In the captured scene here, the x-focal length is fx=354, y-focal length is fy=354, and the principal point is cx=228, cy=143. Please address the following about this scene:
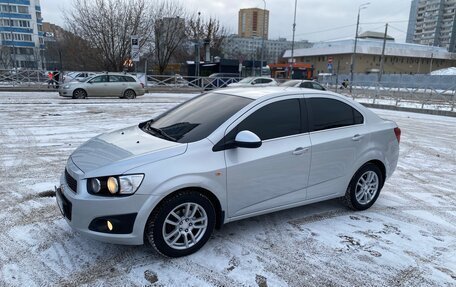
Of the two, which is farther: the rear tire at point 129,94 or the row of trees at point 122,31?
the row of trees at point 122,31

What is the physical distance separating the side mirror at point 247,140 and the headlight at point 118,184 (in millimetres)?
1004

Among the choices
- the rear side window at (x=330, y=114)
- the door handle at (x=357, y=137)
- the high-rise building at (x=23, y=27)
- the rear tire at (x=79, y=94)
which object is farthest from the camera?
the high-rise building at (x=23, y=27)

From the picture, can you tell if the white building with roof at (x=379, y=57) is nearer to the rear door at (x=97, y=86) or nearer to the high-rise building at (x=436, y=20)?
the high-rise building at (x=436, y=20)

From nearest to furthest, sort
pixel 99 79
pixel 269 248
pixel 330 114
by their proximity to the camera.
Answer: pixel 269 248 < pixel 330 114 < pixel 99 79

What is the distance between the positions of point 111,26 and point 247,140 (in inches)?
1235

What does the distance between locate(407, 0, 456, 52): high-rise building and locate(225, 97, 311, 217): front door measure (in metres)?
99.3

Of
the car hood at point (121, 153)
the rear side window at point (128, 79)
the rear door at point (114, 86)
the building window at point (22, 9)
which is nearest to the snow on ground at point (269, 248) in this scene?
the car hood at point (121, 153)

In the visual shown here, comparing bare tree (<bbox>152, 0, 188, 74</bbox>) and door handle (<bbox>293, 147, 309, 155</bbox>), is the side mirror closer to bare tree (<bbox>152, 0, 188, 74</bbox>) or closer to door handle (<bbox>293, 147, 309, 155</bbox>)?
door handle (<bbox>293, 147, 309, 155</bbox>)

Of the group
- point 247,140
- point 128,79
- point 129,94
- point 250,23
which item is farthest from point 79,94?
point 250,23

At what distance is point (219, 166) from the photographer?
3518 millimetres

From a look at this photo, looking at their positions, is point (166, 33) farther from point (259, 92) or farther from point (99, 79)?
point (259, 92)

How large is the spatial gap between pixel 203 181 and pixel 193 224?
47 centimetres

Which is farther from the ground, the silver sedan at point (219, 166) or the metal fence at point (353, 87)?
the silver sedan at point (219, 166)

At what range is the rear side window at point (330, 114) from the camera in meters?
4.36
